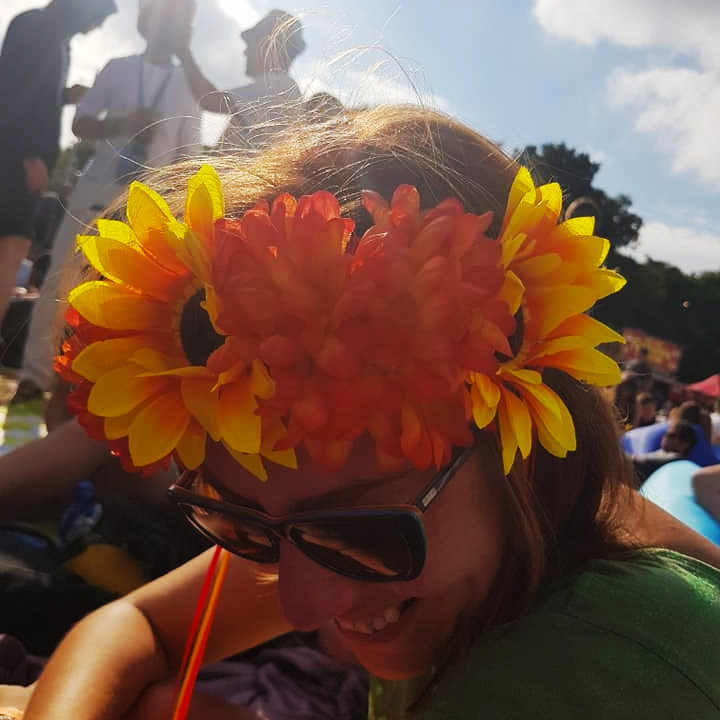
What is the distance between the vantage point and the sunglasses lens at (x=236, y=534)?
3.51 feet

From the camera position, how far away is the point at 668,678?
848mm

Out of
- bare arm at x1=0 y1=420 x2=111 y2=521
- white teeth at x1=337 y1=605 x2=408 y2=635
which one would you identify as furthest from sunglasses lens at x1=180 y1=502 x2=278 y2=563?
bare arm at x1=0 y1=420 x2=111 y2=521

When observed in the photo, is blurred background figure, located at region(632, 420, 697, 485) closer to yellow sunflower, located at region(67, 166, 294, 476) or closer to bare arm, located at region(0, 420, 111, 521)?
bare arm, located at region(0, 420, 111, 521)

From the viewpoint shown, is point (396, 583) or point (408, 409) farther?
point (396, 583)

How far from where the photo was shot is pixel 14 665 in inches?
72.3

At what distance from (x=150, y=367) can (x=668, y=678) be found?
69 cm

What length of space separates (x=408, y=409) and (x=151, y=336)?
1.08 feet

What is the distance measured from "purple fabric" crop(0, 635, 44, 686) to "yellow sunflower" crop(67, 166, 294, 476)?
3.92 feet

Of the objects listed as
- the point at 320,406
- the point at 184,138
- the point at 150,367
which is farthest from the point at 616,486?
the point at 184,138

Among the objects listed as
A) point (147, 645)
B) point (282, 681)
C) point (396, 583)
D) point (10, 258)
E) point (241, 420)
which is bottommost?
point (282, 681)

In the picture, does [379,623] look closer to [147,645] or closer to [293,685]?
[147,645]

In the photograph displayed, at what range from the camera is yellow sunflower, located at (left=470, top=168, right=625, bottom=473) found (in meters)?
0.89

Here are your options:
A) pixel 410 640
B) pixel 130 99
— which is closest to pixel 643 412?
pixel 130 99

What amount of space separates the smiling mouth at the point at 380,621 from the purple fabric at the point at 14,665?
110 centimetres
